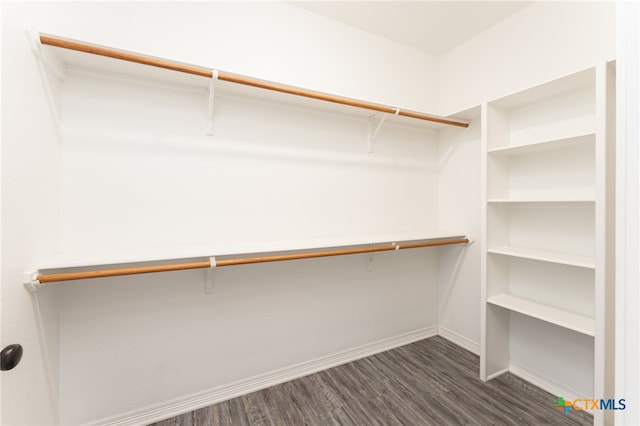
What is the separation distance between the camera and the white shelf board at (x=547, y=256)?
1.42 meters

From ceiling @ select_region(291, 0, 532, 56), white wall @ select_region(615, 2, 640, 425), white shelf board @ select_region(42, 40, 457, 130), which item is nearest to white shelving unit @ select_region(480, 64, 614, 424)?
ceiling @ select_region(291, 0, 532, 56)

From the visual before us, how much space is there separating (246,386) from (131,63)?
1879 millimetres

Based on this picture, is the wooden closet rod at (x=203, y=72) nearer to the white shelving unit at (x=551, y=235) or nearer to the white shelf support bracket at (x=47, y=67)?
the white shelf support bracket at (x=47, y=67)

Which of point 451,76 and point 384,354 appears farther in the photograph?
point 451,76

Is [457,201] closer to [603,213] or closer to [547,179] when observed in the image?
[547,179]

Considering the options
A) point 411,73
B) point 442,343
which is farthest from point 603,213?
point 411,73

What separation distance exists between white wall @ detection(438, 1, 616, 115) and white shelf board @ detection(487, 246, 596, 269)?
1.03 metres

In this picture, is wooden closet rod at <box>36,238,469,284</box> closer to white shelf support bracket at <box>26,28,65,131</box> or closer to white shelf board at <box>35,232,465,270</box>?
white shelf board at <box>35,232,465,270</box>

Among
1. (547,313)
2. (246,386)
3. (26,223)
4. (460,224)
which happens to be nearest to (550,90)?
(460,224)

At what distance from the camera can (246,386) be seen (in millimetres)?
Result: 1684

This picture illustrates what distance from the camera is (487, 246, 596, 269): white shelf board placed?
56.0 inches

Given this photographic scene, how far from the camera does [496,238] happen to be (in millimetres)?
1878

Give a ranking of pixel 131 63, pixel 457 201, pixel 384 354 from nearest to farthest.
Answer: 1. pixel 131 63
2. pixel 384 354
3. pixel 457 201

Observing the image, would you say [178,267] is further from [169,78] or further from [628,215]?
[628,215]
